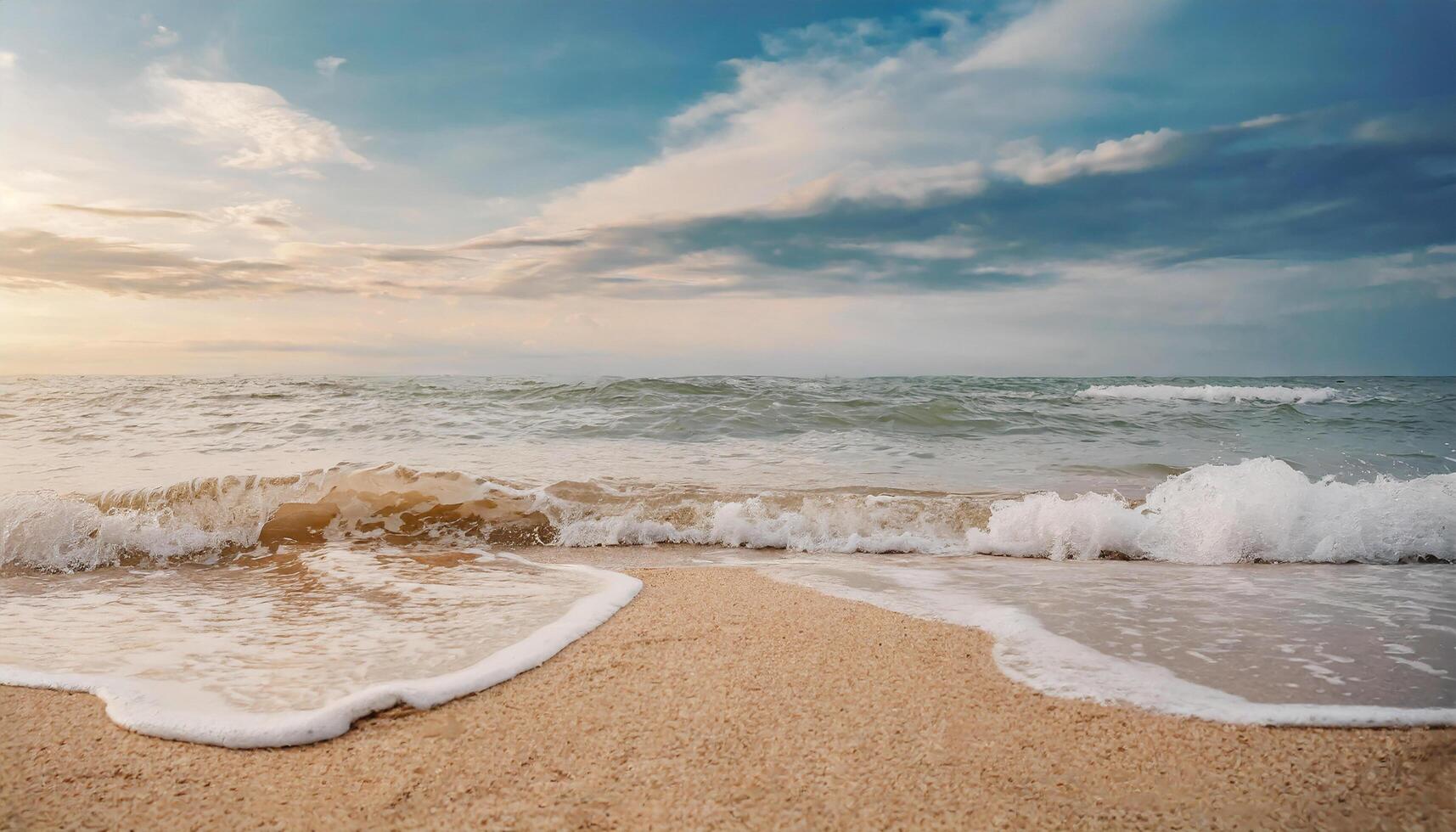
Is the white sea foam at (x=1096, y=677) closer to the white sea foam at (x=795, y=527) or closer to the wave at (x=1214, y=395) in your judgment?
the white sea foam at (x=795, y=527)

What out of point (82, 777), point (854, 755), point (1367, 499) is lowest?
point (82, 777)

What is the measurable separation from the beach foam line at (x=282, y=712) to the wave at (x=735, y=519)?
3.22 meters

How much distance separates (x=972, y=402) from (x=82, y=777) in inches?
691

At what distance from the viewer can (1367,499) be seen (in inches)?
234

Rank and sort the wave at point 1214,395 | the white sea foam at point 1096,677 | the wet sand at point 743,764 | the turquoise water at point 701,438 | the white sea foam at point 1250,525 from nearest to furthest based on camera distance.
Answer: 1. the wet sand at point 743,764
2. the white sea foam at point 1096,677
3. the white sea foam at point 1250,525
4. the turquoise water at point 701,438
5. the wave at point 1214,395

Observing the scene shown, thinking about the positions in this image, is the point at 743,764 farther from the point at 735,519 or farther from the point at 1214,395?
the point at 1214,395

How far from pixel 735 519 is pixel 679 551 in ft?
2.08

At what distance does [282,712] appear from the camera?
8.50 feet

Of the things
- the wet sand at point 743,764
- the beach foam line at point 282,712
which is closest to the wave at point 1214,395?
the wet sand at point 743,764

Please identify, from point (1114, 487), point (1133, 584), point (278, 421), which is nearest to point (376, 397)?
point (278, 421)

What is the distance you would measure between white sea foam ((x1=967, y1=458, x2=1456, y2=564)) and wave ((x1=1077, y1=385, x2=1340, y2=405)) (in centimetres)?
1950

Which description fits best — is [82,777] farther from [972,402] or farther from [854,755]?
[972,402]

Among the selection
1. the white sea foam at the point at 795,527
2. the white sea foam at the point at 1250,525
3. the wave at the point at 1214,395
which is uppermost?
the wave at the point at 1214,395

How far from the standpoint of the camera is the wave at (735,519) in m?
5.62
